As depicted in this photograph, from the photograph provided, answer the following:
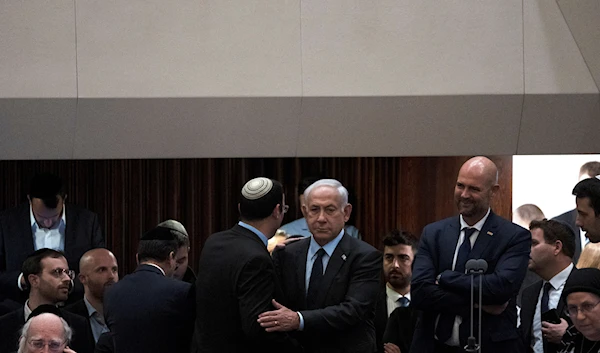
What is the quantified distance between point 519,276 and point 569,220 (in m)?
2.66

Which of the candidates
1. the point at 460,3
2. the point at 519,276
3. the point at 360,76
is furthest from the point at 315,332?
the point at 460,3

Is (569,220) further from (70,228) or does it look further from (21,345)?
(21,345)

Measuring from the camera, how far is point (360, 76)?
728cm

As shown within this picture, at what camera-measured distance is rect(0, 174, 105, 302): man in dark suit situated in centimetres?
729

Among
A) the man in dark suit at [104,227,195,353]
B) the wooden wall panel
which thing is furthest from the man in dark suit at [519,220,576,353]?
the wooden wall panel

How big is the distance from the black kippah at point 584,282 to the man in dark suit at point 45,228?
3.56 meters

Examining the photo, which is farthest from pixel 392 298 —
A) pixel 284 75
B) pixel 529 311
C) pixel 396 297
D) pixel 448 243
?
pixel 284 75

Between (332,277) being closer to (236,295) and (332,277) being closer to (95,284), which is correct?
(236,295)

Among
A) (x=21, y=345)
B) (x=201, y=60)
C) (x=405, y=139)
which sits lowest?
(x=21, y=345)

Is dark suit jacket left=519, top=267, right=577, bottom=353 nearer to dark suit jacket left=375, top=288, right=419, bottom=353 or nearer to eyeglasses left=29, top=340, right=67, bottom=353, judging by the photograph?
dark suit jacket left=375, top=288, right=419, bottom=353

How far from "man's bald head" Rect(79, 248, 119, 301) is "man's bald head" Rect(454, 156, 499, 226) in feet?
7.79

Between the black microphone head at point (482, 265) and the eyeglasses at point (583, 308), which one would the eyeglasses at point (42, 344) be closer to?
the black microphone head at point (482, 265)

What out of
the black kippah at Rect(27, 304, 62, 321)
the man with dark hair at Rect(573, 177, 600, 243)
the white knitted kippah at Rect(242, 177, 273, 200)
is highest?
the white knitted kippah at Rect(242, 177, 273, 200)

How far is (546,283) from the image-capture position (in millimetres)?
6117
